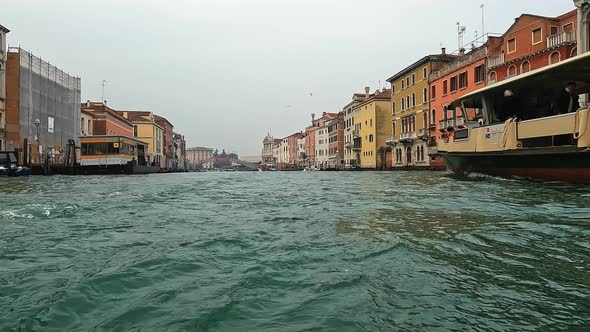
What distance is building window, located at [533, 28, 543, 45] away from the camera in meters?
25.6

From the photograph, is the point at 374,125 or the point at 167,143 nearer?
the point at 374,125

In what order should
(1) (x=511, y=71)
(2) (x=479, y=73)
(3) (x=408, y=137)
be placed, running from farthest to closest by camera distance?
(3) (x=408, y=137), (2) (x=479, y=73), (1) (x=511, y=71)

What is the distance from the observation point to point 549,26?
25234 millimetres

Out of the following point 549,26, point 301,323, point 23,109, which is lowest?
point 301,323

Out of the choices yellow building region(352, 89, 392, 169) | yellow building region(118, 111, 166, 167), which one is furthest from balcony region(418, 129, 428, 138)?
yellow building region(118, 111, 166, 167)

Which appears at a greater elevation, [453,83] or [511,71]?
[453,83]

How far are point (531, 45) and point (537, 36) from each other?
0.61m

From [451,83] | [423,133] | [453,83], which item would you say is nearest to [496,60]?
[453,83]

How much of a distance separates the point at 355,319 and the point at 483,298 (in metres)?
0.80

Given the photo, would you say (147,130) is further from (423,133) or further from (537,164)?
(537,164)

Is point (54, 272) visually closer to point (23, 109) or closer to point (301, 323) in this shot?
point (301, 323)

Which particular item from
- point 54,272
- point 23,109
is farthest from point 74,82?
point 54,272

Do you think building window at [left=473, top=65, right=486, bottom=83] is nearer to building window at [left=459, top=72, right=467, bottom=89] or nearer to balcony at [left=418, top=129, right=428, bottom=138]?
building window at [left=459, top=72, right=467, bottom=89]

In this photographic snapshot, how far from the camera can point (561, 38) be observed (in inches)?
926
